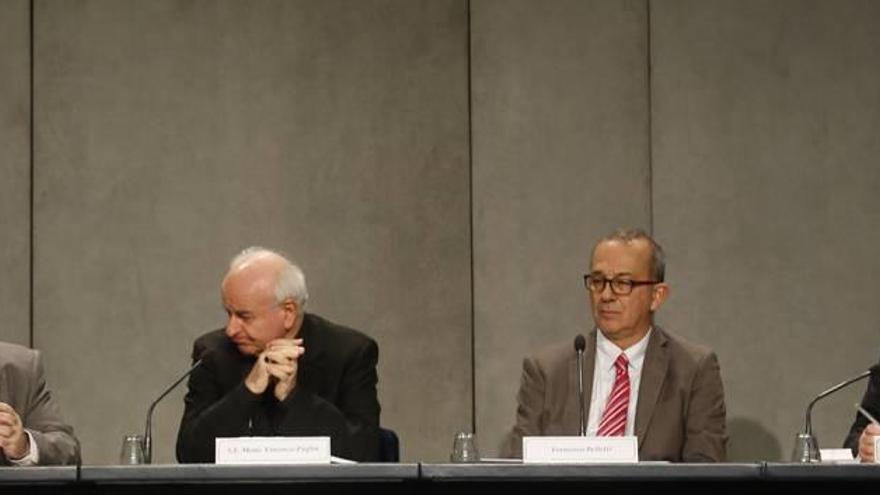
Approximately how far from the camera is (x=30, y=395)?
14.9ft

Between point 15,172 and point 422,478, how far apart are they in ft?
9.04

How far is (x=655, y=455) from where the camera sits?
15.7ft

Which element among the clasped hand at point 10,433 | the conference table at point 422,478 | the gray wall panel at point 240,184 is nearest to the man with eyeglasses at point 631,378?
the gray wall panel at point 240,184

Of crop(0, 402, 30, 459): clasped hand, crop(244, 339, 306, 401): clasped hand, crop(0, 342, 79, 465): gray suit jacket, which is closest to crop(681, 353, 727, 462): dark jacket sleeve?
crop(244, 339, 306, 401): clasped hand

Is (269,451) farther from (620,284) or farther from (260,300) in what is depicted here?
(620,284)

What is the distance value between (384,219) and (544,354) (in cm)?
109

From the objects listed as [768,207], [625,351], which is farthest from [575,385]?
[768,207]

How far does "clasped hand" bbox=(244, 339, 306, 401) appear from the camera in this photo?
4.55 metres

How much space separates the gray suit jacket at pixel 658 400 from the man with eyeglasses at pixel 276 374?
0.49 m

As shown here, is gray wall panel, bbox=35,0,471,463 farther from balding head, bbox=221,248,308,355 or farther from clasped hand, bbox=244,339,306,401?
clasped hand, bbox=244,339,306,401

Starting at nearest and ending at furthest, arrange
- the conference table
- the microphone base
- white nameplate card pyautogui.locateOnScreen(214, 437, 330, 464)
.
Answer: the conference table
white nameplate card pyautogui.locateOnScreen(214, 437, 330, 464)
the microphone base

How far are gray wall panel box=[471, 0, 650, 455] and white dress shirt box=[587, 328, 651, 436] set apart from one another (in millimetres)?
888

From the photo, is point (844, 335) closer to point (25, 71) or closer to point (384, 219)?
point (384, 219)

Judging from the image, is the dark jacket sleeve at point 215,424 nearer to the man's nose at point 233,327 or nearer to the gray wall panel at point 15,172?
the man's nose at point 233,327
